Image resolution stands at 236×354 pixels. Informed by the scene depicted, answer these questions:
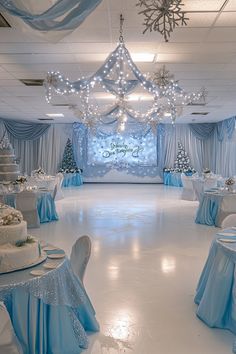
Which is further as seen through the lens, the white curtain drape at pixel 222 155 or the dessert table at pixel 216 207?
the white curtain drape at pixel 222 155

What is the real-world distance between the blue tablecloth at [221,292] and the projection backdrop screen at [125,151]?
14884 millimetres

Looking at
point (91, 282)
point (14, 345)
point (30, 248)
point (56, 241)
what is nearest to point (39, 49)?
point (56, 241)

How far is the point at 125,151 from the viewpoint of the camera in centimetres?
1808

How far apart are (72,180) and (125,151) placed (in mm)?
3121

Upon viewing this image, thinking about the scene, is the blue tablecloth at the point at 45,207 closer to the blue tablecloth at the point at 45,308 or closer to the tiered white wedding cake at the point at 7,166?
the tiered white wedding cake at the point at 7,166

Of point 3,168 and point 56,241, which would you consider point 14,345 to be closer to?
point 56,241

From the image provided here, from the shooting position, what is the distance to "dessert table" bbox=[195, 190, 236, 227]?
7.34m

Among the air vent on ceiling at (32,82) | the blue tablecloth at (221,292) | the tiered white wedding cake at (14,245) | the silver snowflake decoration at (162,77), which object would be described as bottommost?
the blue tablecloth at (221,292)

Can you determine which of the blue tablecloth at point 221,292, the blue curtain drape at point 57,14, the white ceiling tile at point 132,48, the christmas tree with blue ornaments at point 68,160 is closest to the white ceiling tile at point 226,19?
the white ceiling tile at point 132,48

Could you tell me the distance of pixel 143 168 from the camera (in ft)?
59.4

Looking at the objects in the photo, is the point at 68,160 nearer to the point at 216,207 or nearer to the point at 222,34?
the point at 216,207

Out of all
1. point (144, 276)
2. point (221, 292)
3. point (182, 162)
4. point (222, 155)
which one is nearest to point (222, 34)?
point (144, 276)

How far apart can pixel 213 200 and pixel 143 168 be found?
10.6 metres

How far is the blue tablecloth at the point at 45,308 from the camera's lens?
2.27 m
